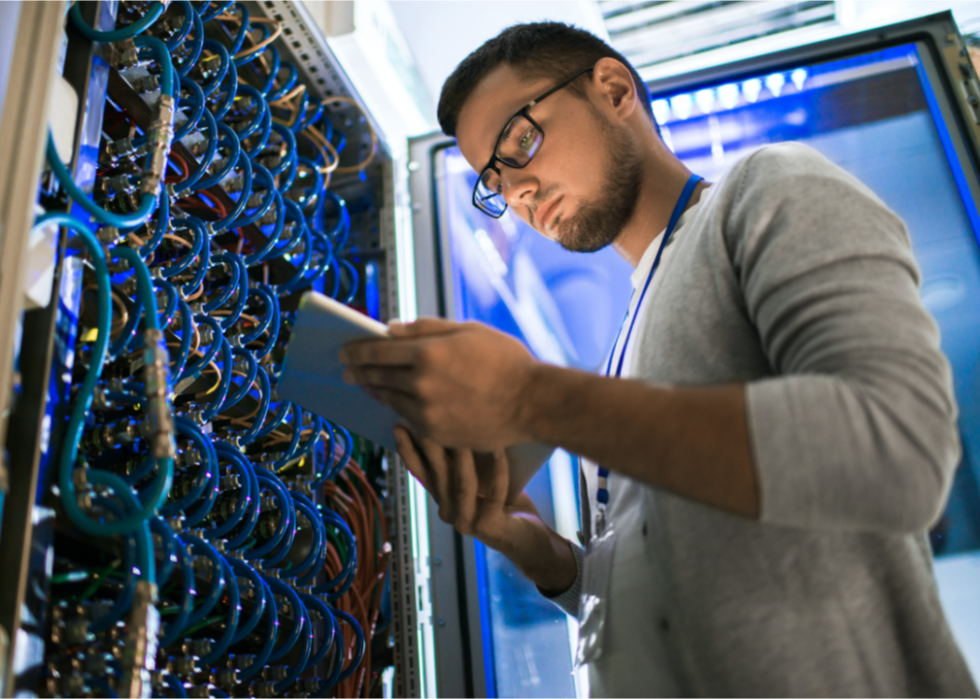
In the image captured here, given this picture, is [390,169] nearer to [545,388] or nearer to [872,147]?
[872,147]

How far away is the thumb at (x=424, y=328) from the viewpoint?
2.19 feet

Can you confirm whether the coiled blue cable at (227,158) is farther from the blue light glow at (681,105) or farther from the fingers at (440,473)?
the blue light glow at (681,105)

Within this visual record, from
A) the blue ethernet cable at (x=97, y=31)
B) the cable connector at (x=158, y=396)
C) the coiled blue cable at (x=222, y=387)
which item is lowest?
the cable connector at (x=158, y=396)

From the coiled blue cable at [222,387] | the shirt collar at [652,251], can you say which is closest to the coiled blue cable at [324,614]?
the coiled blue cable at [222,387]

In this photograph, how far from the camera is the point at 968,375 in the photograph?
141 centimetres

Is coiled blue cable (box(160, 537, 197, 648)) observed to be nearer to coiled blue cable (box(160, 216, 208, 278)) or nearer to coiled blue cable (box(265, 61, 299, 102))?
coiled blue cable (box(160, 216, 208, 278))

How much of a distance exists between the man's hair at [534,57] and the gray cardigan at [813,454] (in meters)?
0.52

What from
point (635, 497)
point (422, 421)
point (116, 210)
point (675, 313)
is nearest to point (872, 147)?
point (675, 313)

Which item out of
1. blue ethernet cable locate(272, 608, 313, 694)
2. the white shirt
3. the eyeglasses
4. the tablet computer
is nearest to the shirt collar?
the white shirt

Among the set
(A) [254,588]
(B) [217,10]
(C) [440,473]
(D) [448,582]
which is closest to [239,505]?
(A) [254,588]

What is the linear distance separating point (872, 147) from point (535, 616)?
1333 millimetres

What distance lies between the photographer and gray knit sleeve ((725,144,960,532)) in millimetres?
575

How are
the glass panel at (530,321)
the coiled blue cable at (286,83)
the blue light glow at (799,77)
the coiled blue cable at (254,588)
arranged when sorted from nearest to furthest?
1. the coiled blue cable at (254,588)
2. the coiled blue cable at (286,83)
3. the glass panel at (530,321)
4. the blue light glow at (799,77)

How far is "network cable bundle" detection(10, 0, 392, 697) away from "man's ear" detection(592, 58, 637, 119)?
60 cm
